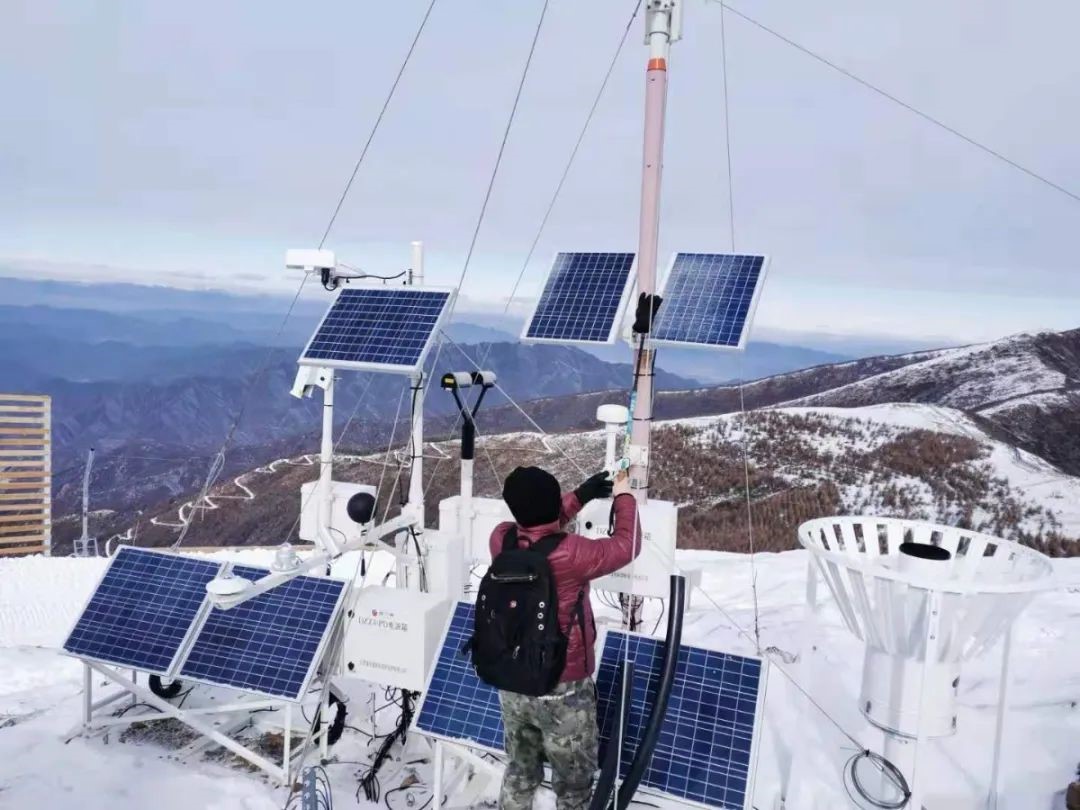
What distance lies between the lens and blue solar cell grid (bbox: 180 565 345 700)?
13.7 feet

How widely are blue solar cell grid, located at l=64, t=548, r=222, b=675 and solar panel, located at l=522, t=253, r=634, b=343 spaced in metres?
2.76

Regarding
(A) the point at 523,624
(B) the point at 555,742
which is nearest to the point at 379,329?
(A) the point at 523,624

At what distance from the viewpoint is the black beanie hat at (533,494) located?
274 centimetres

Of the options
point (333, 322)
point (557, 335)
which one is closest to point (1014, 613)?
point (557, 335)

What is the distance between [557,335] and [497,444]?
1422 centimetres

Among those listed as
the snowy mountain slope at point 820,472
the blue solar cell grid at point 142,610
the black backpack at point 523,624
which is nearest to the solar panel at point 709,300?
the black backpack at point 523,624

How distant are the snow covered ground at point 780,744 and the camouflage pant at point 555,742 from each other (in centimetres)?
111

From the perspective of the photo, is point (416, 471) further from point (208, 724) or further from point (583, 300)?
point (208, 724)

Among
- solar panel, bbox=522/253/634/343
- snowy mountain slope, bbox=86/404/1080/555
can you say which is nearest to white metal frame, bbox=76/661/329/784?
solar panel, bbox=522/253/634/343

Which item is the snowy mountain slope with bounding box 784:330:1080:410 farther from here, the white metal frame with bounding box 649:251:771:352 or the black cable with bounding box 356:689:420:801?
the black cable with bounding box 356:689:420:801

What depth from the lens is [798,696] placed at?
5117mm

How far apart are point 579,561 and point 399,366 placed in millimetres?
1720

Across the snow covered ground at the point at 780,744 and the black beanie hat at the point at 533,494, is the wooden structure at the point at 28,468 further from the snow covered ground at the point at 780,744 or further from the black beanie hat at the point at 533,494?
the black beanie hat at the point at 533,494

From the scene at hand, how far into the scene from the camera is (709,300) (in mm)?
4602
